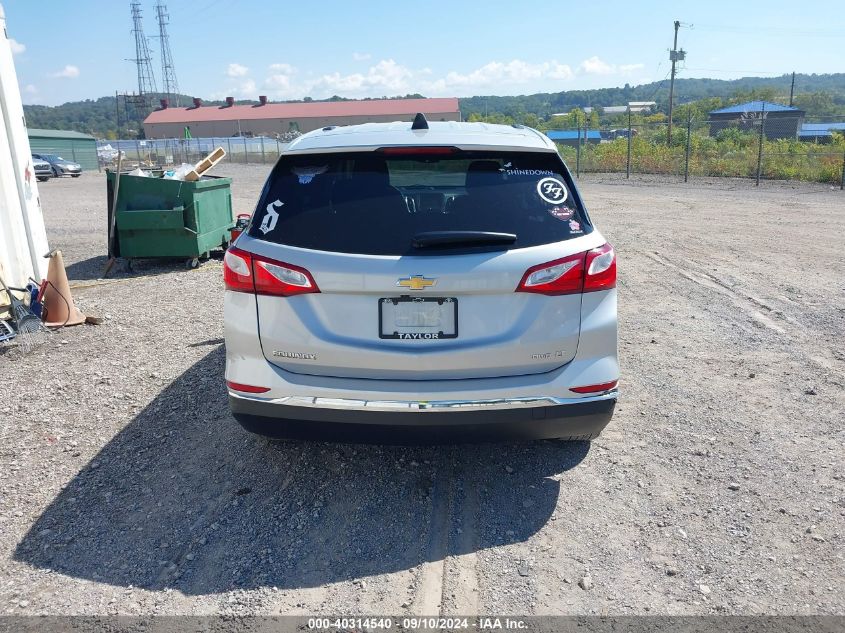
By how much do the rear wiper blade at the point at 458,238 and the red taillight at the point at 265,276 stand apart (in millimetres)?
563

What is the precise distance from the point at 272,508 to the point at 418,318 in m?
1.36

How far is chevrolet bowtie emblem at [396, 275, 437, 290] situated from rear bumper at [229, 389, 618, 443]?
1.83 ft

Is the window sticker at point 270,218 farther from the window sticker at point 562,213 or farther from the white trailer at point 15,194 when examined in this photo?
the white trailer at point 15,194

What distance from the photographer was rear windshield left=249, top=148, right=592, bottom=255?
3.40 metres

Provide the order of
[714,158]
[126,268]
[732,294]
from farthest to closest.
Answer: [714,158]
[126,268]
[732,294]

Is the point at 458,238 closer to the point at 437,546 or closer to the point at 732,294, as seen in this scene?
the point at 437,546

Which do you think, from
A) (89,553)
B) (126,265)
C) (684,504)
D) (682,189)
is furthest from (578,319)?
(682,189)

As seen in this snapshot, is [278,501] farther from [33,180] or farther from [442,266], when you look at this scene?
[33,180]

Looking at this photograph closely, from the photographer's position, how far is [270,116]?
8200 centimetres

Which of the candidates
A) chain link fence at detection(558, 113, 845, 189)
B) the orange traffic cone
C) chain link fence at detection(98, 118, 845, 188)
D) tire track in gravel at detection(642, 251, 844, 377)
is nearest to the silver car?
tire track in gravel at detection(642, 251, 844, 377)

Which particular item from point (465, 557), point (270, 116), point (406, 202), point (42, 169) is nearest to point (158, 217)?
point (406, 202)

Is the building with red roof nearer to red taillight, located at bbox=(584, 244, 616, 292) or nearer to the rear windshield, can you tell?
the rear windshield

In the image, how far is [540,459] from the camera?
430 cm

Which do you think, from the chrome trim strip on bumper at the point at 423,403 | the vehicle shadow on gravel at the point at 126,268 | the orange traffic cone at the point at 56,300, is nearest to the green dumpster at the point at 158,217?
the vehicle shadow on gravel at the point at 126,268
